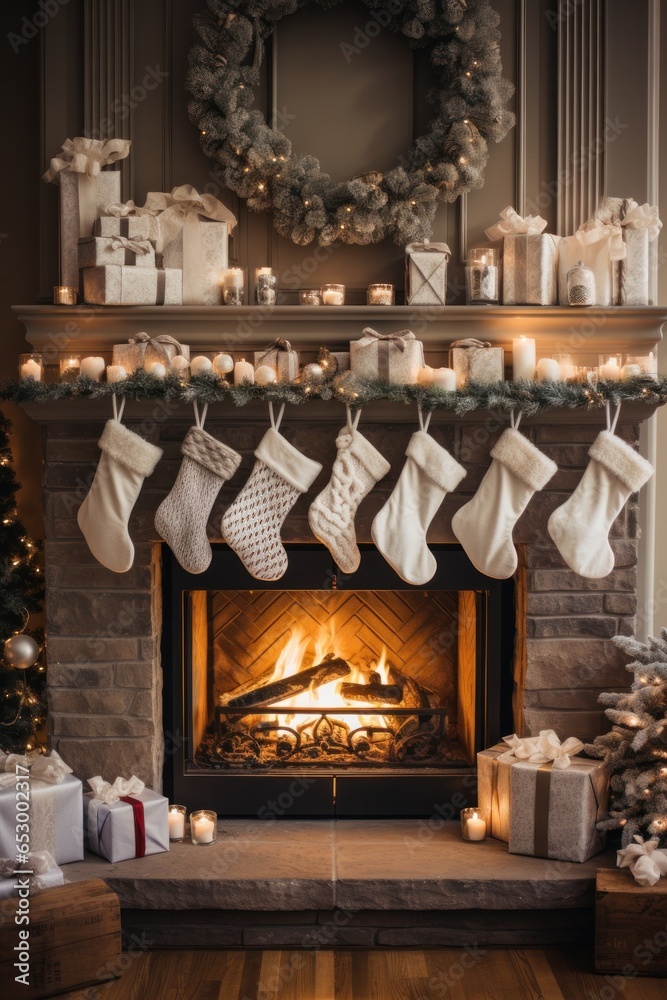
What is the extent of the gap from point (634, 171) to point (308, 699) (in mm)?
1922

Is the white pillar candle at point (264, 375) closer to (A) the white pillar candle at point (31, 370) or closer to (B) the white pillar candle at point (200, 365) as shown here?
(B) the white pillar candle at point (200, 365)

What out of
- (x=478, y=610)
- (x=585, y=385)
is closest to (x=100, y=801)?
(x=478, y=610)

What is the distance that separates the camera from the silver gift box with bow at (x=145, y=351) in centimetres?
260

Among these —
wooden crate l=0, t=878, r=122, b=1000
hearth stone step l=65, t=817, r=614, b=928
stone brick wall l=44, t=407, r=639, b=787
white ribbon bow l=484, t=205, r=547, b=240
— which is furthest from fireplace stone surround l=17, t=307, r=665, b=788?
wooden crate l=0, t=878, r=122, b=1000

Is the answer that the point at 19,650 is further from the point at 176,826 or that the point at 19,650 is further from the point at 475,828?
the point at 475,828

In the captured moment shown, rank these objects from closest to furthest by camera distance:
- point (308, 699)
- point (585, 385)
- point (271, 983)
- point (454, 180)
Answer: point (271, 983) < point (585, 385) < point (454, 180) < point (308, 699)

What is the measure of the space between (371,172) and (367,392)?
2.32ft

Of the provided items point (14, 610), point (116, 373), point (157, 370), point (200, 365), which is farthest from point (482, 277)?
point (14, 610)

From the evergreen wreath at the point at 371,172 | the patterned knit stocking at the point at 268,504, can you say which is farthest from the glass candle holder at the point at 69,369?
the evergreen wreath at the point at 371,172

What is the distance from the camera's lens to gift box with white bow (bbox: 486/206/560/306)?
268 centimetres

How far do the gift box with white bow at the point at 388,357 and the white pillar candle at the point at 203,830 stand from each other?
53.2 inches

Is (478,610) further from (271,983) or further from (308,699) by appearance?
(271,983)

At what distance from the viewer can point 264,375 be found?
2.55 meters

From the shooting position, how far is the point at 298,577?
9.09 feet
